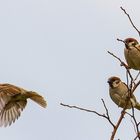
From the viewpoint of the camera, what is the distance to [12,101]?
5129 mm

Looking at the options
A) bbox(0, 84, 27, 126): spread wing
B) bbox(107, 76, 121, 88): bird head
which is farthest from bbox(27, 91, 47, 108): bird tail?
bbox(107, 76, 121, 88): bird head

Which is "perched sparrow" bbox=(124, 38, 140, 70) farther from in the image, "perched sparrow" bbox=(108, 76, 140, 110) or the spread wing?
the spread wing

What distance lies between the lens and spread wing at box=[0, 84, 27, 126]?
4.65m

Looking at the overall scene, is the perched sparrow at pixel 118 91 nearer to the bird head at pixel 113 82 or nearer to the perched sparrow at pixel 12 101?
Answer: the bird head at pixel 113 82

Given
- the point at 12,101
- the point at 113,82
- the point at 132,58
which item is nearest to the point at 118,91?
the point at 113,82

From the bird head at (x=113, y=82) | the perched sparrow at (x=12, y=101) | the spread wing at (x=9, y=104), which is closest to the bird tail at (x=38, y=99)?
the perched sparrow at (x=12, y=101)

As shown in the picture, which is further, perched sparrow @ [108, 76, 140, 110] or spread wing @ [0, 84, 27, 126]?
perched sparrow @ [108, 76, 140, 110]

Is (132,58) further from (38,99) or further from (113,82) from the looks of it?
(38,99)

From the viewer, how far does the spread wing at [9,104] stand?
15.3ft

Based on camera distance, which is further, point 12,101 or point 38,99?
point 12,101

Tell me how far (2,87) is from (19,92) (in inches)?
5.4

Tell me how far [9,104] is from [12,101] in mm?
69

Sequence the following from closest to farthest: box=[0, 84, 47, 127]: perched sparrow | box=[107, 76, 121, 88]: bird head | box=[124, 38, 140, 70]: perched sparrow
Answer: box=[0, 84, 47, 127]: perched sparrow
box=[124, 38, 140, 70]: perched sparrow
box=[107, 76, 121, 88]: bird head

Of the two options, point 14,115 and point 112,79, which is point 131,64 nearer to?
point 112,79
